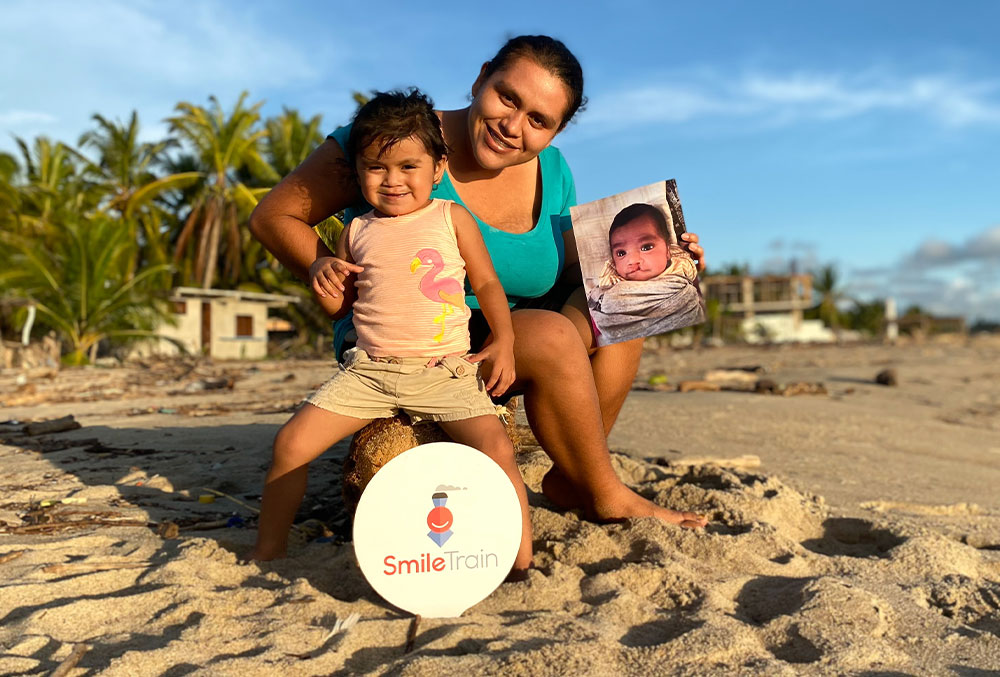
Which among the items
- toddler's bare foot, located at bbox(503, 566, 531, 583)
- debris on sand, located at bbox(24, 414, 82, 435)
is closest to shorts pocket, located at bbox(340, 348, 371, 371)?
toddler's bare foot, located at bbox(503, 566, 531, 583)

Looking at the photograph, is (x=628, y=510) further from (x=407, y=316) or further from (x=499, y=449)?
(x=407, y=316)

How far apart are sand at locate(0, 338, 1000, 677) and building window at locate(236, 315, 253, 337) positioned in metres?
16.5

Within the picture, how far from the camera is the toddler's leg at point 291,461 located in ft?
6.49

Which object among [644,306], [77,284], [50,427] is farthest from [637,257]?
[77,284]

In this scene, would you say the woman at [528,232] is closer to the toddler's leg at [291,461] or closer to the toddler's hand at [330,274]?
the toddler's hand at [330,274]

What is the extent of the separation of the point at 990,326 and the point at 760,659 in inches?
2393

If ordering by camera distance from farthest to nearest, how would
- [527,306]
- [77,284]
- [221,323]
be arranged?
[221,323], [77,284], [527,306]

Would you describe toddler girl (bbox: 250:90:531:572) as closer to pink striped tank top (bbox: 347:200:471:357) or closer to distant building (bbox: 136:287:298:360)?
pink striped tank top (bbox: 347:200:471:357)

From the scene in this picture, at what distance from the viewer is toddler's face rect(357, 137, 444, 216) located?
6.50 ft

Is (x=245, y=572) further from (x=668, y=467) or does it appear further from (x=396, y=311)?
(x=668, y=467)

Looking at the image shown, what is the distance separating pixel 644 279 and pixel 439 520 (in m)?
1.00

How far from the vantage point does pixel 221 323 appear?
63.8ft

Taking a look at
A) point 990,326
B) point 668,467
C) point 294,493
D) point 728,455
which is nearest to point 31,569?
point 294,493

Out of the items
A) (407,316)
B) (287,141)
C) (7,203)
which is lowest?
(407,316)
